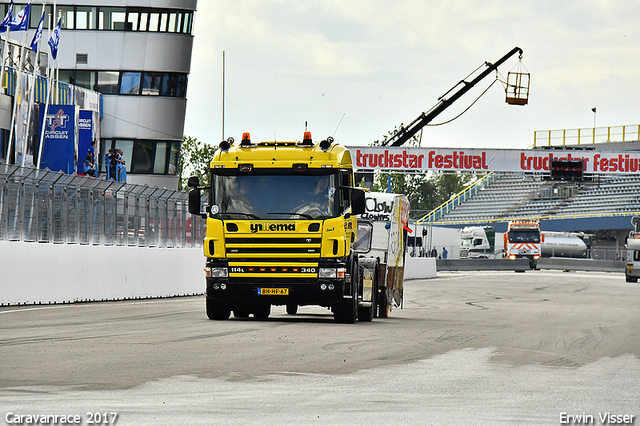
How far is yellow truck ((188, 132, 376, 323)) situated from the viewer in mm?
16219

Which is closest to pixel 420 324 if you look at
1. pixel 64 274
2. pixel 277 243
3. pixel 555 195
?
pixel 277 243

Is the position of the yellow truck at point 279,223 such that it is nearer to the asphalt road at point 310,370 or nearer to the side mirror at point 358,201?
the side mirror at point 358,201

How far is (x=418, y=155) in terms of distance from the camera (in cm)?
5297

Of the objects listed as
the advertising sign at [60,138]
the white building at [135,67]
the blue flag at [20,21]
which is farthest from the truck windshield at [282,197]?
the white building at [135,67]

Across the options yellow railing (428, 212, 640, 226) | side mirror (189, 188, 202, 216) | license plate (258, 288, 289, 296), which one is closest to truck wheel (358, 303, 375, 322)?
license plate (258, 288, 289, 296)

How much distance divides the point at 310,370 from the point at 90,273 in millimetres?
14332

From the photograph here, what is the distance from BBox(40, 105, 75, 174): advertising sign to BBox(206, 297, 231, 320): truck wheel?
2709cm

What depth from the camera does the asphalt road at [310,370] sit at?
761 centimetres

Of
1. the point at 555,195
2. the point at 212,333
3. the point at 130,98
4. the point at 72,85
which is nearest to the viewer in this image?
the point at 212,333

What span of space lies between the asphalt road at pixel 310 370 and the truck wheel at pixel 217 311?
1.19 feet

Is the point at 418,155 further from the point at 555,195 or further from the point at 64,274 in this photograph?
the point at 555,195

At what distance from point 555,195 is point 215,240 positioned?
251 feet

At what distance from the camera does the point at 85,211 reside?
2412cm

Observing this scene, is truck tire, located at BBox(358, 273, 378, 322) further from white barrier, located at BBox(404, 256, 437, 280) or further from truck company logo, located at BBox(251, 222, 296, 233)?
white barrier, located at BBox(404, 256, 437, 280)
